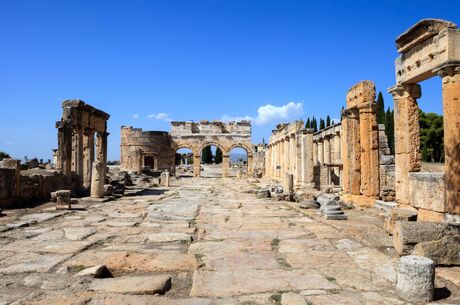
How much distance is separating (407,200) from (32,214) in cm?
863

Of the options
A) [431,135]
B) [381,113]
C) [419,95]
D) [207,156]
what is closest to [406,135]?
[419,95]

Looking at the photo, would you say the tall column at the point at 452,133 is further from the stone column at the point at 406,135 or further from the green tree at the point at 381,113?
the green tree at the point at 381,113

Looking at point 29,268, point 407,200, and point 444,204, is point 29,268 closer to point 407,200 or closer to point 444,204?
point 444,204

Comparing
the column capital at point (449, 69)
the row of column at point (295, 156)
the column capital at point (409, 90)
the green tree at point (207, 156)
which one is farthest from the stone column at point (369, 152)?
the green tree at point (207, 156)

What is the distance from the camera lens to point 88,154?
17.3 metres

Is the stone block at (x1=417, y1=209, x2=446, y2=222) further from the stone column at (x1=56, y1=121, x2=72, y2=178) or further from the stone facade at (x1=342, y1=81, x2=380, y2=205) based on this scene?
the stone column at (x1=56, y1=121, x2=72, y2=178)

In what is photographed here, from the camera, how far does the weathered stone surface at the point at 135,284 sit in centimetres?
367

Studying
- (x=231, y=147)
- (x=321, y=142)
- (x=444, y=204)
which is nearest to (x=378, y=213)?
(x=444, y=204)

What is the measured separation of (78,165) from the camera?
614 inches

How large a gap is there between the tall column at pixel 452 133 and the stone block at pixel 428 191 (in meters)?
0.31

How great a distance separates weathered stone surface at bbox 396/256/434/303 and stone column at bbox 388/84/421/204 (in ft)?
14.8

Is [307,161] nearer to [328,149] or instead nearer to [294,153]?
[294,153]

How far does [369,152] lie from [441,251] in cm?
587

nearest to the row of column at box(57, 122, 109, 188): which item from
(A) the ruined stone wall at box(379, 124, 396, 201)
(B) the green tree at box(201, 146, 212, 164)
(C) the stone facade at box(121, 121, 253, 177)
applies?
(A) the ruined stone wall at box(379, 124, 396, 201)
